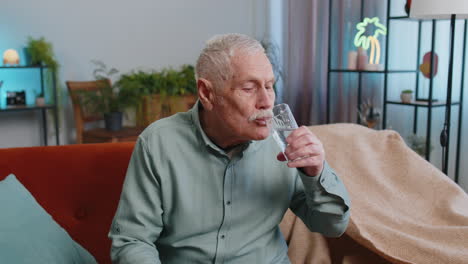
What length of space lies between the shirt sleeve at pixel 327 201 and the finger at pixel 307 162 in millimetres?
55

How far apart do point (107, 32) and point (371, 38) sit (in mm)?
2609

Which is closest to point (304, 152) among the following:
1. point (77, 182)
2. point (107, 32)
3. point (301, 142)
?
point (301, 142)

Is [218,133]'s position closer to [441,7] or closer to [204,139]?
[204,139]

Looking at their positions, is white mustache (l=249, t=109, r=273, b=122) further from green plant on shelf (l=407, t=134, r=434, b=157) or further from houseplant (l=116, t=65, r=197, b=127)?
houseplant (l=116, t=65, r=197, b=127)

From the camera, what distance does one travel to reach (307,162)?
1.14 m

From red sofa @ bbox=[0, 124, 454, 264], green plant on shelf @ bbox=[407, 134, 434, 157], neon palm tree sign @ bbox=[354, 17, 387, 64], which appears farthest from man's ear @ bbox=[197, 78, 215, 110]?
neon palm tree sign @ bbox=[354, 17, 387, 64]

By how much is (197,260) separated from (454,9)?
1.93 metres

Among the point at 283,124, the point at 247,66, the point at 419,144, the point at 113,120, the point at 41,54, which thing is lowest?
the point at 419,144

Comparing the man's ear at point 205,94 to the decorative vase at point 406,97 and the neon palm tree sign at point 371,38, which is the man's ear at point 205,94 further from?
the neon palm tree sign at point 371,38

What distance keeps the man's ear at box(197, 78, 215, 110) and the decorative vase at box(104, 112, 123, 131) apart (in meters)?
3.30

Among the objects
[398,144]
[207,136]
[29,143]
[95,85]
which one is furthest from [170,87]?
[207,136]

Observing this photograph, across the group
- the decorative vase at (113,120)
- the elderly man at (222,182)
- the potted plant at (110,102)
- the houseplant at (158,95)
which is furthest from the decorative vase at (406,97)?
the elderly man at (222,182)

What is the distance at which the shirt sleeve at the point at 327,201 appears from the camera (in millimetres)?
1225

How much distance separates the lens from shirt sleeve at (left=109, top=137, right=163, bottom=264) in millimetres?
1198
